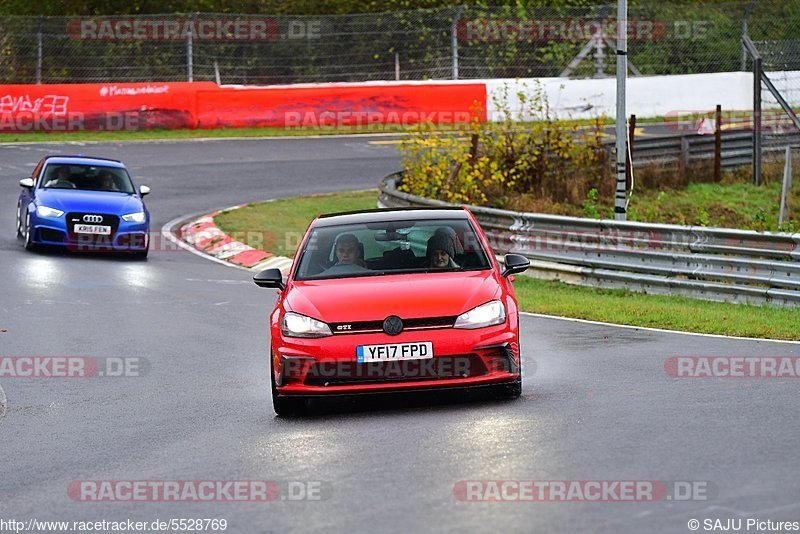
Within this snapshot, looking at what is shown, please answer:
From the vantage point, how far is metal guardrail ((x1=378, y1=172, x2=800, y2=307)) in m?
16.4

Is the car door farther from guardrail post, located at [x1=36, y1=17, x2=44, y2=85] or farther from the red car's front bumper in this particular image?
guardrail post, located at [x1=36, y1=17, x2=44, y2=85]

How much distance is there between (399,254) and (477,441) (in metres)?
2.72

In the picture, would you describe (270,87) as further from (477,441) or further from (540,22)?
(477,441)

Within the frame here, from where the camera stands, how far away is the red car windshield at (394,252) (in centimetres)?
1068

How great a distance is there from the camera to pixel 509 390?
395 inches

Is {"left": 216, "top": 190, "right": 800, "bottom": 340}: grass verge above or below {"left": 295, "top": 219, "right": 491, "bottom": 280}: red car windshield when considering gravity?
below

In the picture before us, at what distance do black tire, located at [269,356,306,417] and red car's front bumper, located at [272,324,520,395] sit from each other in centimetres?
24

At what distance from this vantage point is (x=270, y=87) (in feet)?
126

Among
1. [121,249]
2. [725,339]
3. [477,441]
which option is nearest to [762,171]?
[121,249]
